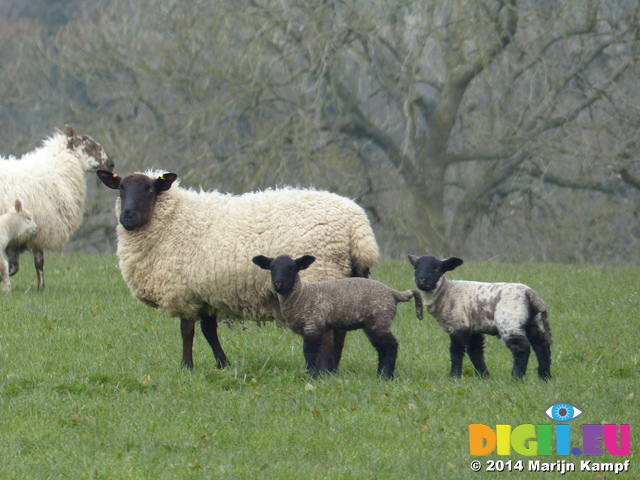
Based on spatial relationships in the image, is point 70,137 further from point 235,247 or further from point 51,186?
point 235,247

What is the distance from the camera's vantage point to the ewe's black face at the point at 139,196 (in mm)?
8633

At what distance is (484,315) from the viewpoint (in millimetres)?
7512

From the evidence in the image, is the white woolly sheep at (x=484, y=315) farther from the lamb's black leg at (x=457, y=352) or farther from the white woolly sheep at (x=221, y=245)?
the white woolly sheep at (x=221, y=245)

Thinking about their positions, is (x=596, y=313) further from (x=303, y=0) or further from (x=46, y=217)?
(x=303, y=0)

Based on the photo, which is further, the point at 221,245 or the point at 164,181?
the point at 164,181

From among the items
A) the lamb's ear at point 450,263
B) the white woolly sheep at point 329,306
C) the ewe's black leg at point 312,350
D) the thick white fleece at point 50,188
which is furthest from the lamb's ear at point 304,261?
the thick white fleece at point 50,188

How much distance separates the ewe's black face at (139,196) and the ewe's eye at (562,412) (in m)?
4.17

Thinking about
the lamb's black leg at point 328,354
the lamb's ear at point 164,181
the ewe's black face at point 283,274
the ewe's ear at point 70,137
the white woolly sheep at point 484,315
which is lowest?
the lamb's black leg at point 328,354

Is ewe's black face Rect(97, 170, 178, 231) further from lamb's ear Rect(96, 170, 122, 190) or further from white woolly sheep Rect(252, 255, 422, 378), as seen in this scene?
white woolly sheep Rect(252, 255, 422, 378)

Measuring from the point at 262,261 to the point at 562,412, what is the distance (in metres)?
2.74

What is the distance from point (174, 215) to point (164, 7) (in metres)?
12.9

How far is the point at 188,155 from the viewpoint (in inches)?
823

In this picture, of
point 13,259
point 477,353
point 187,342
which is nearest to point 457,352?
point 477,353

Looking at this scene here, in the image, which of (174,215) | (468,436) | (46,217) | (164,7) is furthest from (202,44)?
(468,436)
